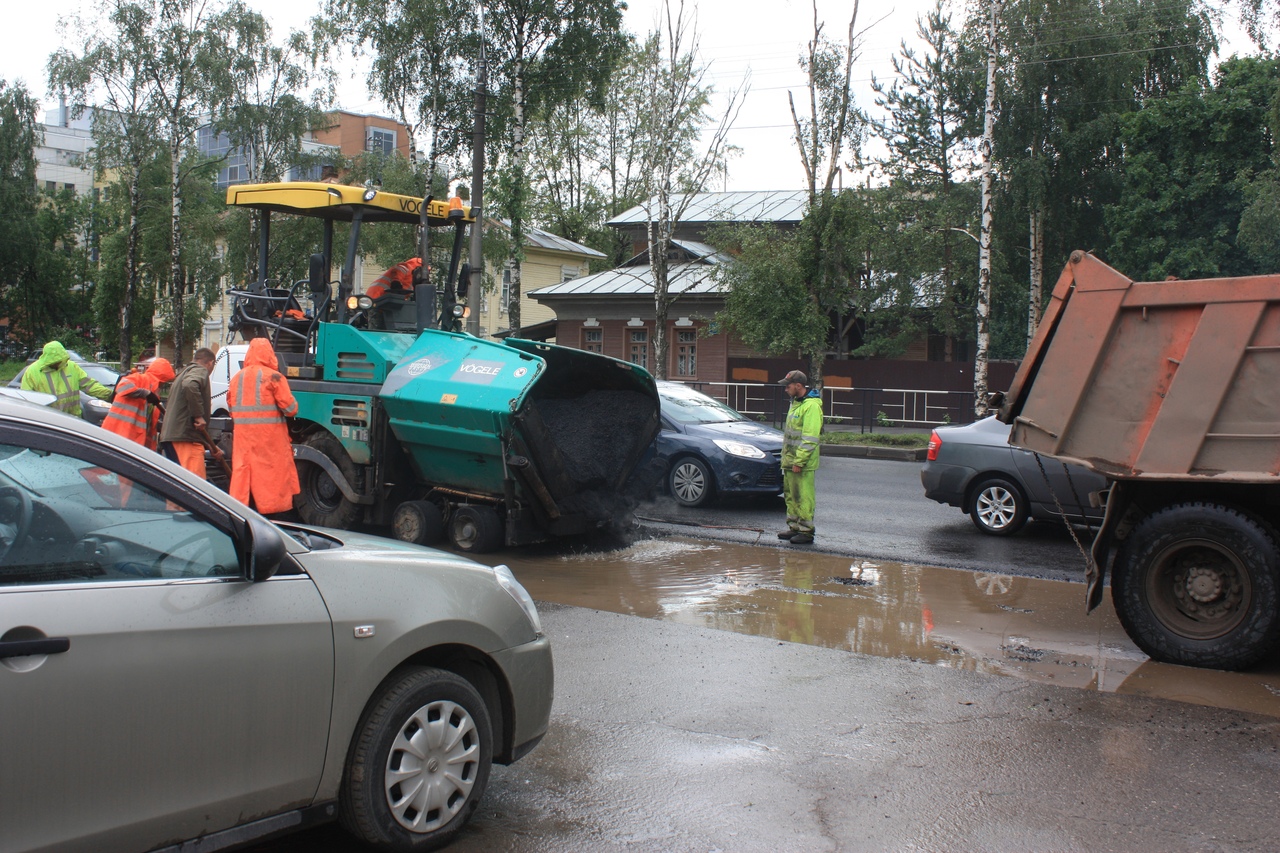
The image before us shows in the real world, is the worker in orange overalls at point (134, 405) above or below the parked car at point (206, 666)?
above

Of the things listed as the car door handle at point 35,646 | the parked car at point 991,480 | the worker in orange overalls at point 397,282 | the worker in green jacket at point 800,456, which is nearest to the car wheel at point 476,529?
the worker in orange overalls at point 397,282

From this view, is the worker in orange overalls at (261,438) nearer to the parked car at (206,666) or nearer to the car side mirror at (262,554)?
the parked car at (206,666)

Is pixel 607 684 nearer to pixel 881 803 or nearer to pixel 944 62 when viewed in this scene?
pixel 881 803

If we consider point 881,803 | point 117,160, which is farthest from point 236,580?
point 117,160

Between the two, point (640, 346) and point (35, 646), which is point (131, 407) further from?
point (640, 346)

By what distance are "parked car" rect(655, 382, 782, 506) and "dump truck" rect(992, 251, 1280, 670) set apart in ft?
18.8

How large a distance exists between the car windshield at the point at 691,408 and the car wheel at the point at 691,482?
618 millimetres

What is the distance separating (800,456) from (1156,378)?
3.83m

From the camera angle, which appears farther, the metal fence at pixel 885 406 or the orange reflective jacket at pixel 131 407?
the metal fence at pixel 885 406

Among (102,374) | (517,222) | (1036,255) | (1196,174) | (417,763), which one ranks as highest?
(1196,174)

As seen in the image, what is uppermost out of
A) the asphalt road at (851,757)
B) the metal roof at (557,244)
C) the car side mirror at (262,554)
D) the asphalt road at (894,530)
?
the metal roof at (557,244)

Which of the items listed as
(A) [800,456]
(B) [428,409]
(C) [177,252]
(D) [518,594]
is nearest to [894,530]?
(A) [800,456]

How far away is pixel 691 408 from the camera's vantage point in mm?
13852

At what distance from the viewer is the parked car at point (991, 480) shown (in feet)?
35.0
